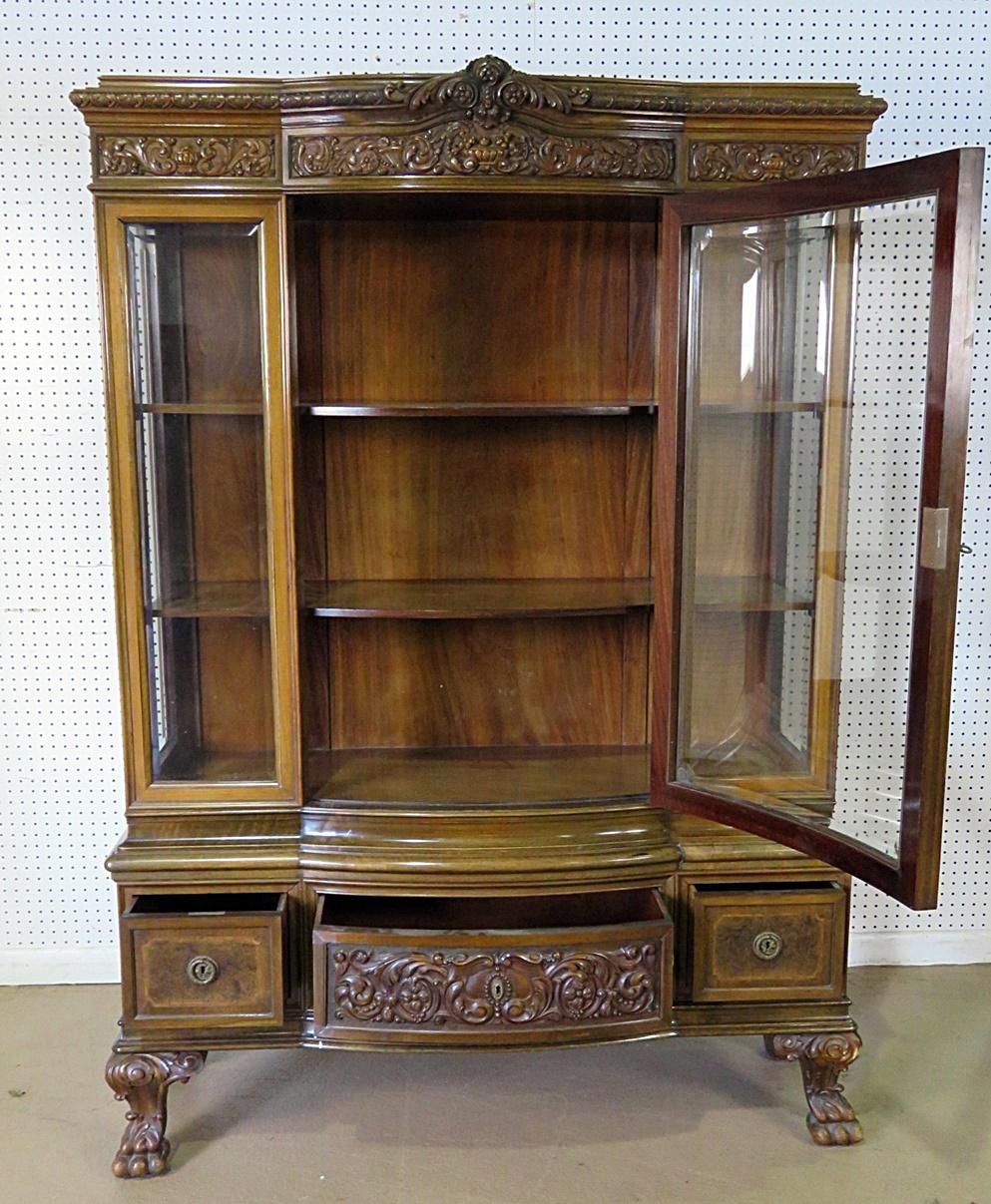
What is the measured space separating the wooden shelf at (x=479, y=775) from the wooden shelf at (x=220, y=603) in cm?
38

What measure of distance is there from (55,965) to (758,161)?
2.53 meters

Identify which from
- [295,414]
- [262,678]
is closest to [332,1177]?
[262,678]

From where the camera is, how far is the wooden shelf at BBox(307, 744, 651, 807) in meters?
2.22

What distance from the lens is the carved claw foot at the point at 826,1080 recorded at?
85.4 inches

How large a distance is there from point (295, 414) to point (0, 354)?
95 cm

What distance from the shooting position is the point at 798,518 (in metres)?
2.16

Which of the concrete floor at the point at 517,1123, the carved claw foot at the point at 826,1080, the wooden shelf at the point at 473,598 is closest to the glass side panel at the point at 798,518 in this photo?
the wooden shelf at the point at 473,598

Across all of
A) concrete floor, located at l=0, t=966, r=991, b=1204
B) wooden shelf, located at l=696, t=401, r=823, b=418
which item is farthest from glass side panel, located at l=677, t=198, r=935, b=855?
concrete floor, located at l=0, t=966, r=991, b=1204

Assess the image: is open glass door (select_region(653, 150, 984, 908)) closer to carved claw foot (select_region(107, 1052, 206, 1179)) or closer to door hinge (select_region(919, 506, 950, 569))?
door hinge (select_region(919, 506, 950, 569))

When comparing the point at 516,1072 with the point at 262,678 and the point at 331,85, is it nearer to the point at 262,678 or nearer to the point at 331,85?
the point at 262,678

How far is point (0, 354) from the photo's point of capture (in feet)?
8.48

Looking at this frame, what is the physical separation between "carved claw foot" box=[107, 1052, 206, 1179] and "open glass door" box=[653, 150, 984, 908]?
1.08 metres

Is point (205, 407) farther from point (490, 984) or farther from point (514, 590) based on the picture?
point (490, 984)

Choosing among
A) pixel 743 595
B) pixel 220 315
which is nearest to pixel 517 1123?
pixel 743 595
